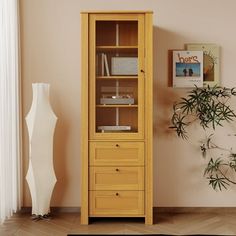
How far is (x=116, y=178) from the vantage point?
3469 mm

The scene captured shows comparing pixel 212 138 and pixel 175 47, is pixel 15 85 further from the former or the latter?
pixel 212 138

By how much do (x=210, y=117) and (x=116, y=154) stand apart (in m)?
1.02

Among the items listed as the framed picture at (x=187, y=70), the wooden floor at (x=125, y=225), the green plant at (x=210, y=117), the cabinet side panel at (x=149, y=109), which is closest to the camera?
the wooden floor at (x=125, y=225)

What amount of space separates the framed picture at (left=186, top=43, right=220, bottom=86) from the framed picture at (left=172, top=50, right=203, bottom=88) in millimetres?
45

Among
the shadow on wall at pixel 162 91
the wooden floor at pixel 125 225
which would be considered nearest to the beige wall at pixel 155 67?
the shadow on wall at pixel 162 91

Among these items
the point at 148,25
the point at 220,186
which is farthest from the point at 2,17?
the point at 220,186

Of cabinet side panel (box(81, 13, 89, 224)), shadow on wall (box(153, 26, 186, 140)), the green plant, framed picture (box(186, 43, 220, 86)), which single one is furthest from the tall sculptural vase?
framed picture (box(186, 43, 220, 86))

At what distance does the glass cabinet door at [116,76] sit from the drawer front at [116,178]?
12.3 inches

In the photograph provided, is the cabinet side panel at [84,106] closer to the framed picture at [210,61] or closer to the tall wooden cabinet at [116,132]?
the tall wooden cabinet at [116,132]

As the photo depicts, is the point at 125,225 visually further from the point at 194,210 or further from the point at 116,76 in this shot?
the point at 116,76

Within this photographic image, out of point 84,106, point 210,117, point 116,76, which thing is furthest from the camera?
point 210,117

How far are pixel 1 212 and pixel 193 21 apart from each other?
2.62 m

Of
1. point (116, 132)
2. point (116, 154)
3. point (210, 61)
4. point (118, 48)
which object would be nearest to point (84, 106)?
point (116, 132)

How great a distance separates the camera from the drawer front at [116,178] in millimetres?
3463
